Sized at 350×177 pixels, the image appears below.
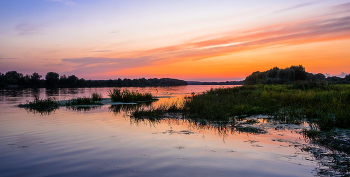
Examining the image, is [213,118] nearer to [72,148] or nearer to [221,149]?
[221,149]

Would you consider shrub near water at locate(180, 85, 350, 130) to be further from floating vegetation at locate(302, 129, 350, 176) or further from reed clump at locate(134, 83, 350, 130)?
floating vegetation at locate(302, 129, 350, 176)

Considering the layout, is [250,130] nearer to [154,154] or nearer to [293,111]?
[293,111]

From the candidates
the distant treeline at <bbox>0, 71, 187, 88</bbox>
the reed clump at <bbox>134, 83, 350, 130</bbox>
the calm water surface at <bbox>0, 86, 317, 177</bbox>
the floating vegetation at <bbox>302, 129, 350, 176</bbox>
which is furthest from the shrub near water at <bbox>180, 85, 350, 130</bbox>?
the distant treeline at <bbox>0, 71, 187, 88</bbox>

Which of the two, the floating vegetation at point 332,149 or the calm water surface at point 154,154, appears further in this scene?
the calm water surface at point 154,154

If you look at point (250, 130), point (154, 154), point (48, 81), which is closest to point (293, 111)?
point (250, 130)

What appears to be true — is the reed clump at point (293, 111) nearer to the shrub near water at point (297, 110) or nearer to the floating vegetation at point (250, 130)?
the shrub near water at point (297, 110)

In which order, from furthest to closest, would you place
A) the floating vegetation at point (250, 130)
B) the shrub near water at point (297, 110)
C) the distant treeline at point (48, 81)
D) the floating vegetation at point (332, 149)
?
the distant treeline at point (48, 81)
the floating vegetation at point (250, 130)
the shrub near water at point (297, 110)
the floating vegetation at point (332, 149)

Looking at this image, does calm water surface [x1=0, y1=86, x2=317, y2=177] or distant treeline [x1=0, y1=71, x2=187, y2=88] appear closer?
calm water surface [x1=0, y1=86, x2=317, y2=177]

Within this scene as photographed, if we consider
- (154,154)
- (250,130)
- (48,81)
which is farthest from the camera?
(48,81)

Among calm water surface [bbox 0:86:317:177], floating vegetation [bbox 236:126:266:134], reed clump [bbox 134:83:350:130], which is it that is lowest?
calm water surface [bbox 0:86:317:177]

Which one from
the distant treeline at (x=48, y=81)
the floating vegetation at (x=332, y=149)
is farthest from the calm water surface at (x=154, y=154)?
the distant treeline at (x=48, y=81)

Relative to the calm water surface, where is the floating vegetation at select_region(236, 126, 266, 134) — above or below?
above

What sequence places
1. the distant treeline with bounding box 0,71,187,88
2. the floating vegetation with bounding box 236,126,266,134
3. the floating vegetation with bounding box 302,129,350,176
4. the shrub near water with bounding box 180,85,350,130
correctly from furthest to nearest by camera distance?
the distant treeline with bounding box 0,71,187,88 → the floating vegetation with bounding box 236,126,266,134 → the shrub near water with bounding box 180,85,350,130 → the floating vegetation with bounding box 302,129,350,176

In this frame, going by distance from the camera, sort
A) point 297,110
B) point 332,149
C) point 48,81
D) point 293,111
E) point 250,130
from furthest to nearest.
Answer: point 48,81 → point 297,110 → point 293,111 → point 250,130 → point 332,149
